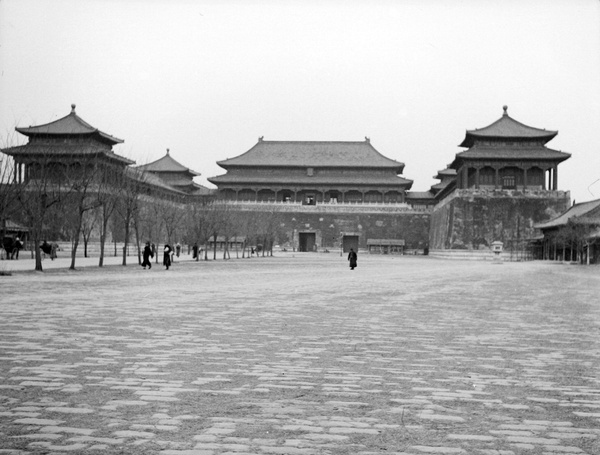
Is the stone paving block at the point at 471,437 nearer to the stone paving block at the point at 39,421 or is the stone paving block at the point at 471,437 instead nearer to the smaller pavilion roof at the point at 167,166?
the stone paving block at the point at 39,421

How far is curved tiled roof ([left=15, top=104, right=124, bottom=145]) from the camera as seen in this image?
48.4 m

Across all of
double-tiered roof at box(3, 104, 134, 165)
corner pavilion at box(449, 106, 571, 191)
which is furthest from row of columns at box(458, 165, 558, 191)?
double-tiered roof at box(3, 104, 134, 165)

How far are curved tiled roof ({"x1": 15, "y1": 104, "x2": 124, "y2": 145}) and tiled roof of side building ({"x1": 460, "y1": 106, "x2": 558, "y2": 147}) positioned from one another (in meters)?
29.7

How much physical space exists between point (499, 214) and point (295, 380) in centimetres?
5018

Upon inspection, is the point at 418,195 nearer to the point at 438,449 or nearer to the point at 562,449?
the point at 562,449

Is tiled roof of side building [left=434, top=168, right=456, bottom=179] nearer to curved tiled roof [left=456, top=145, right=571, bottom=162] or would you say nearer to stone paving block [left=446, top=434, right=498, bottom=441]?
curved tiled roof [left=456, top=145, right=571, bottom=162]

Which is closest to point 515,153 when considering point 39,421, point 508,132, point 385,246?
point 508,132

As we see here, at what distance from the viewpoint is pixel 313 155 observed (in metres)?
70.1

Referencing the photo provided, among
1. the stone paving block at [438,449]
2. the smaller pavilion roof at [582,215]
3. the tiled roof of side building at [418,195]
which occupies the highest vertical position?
the tiled roof of side building at [418,195]

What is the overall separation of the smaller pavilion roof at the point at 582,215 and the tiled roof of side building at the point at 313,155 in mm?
23915

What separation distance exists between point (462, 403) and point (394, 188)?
6289 centimetres

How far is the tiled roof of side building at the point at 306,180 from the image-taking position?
6619 centimetres

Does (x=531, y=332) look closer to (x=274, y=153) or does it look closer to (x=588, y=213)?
(x=588, y=213)

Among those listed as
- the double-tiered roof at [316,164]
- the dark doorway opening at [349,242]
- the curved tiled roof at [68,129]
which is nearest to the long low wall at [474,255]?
the dark doorway opening at [349,242]
